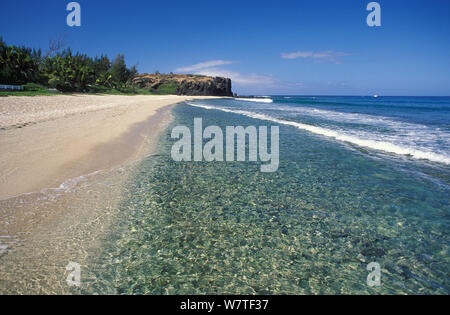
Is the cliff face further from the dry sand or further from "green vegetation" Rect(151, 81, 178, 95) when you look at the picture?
the dry sand

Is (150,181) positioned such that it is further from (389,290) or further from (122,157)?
(389,290)

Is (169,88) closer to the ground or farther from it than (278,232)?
farther from it

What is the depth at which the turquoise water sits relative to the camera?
2.93 meters

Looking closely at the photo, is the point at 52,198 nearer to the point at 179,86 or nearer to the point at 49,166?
the point at 49,166

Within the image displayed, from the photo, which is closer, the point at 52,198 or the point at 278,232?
the point at 278,232

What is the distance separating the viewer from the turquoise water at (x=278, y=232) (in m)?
2.93

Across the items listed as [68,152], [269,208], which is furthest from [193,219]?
[68,152]

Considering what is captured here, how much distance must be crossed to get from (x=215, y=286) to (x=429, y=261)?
3034mm

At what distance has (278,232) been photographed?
157 inches

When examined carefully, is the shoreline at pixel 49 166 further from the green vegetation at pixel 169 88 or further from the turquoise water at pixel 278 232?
the green vegetation at pixel 169 88

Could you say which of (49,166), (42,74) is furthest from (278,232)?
(42,74)

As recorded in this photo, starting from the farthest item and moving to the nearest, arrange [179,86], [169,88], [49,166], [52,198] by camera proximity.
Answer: [169,88] < [179,86] < [49,166] < [52,198]
